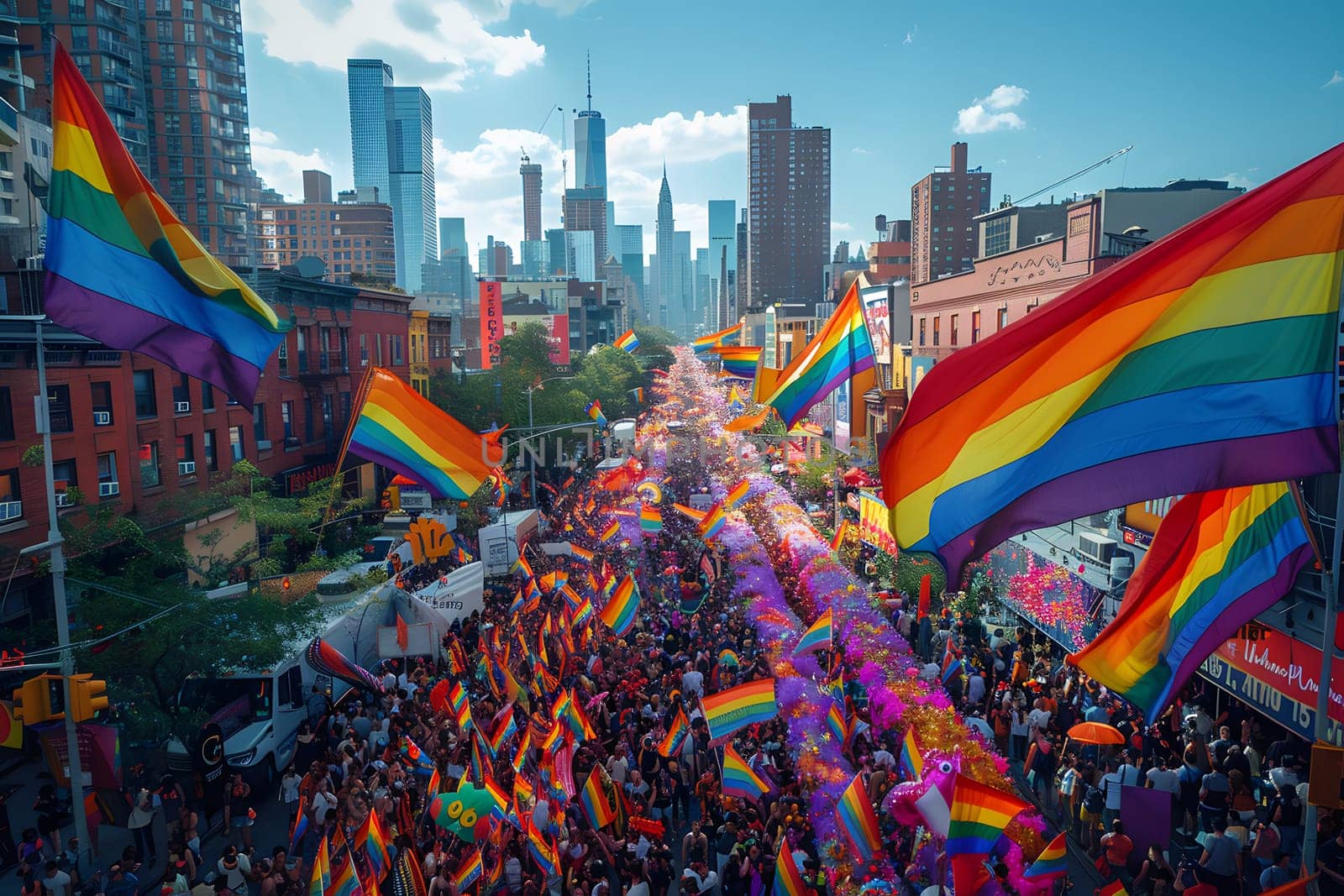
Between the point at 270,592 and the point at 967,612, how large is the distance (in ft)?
51.0

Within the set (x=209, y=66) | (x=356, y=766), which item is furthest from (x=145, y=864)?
(x=209, y=66)

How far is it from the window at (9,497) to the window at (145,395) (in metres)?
5.59

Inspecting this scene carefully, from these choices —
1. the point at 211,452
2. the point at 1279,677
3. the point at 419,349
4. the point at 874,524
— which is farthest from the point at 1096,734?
the point at 419,349

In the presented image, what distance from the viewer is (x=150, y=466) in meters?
26.8

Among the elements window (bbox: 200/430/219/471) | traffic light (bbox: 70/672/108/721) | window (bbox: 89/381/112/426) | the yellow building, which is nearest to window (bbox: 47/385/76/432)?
A: window (bbox: 89/381/112/426)

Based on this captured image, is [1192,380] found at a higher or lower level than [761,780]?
higher

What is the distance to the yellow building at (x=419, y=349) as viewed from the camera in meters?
52.9

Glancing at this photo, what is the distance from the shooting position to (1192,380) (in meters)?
7.30

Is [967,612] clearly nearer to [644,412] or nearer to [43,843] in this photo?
[43,843]

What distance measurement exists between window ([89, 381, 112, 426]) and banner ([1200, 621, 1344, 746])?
1004 inches

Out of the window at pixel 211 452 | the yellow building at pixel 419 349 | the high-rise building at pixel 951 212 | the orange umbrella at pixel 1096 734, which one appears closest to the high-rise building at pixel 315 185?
the high-rise building at pixel 951 212

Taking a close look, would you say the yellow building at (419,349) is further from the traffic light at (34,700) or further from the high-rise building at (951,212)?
the high-rise building at (951,212)

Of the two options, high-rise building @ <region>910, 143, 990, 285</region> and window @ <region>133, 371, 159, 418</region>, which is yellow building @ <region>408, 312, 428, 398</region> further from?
high-rise building @ <region>910, 143, 990, 285</region>

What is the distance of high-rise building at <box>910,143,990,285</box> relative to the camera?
133 metres
